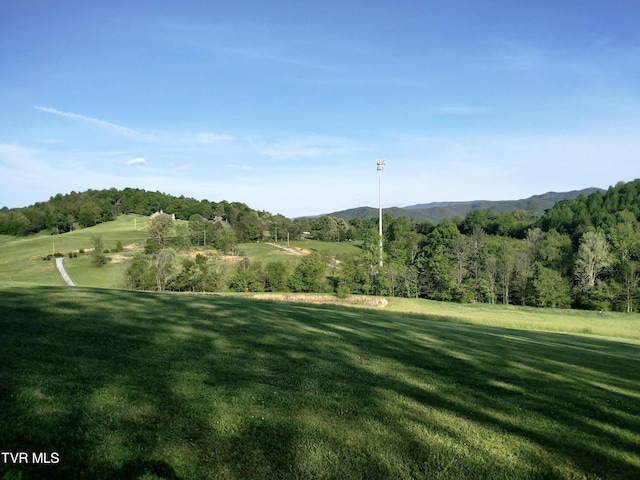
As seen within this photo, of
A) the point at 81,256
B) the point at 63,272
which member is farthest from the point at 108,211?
the point at 63,272

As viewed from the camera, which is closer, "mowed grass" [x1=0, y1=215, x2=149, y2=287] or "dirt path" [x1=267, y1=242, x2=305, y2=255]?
"mowed grass" [x1=0, y1=215, x2=149, y2=287]

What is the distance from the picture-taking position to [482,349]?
15.6m

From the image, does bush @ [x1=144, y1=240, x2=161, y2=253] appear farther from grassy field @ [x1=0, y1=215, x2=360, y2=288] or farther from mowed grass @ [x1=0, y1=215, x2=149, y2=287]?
mowed grass @ [x1=0, y1=215, x2=149, y2=287]

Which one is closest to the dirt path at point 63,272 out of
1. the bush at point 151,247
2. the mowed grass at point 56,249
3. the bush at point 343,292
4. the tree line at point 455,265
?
the mowed grass at point 56,249

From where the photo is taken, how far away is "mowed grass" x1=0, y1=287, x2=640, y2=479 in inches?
219

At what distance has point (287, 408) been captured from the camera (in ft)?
24.3

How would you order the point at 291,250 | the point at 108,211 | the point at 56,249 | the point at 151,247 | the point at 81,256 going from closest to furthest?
the point at 81,256, the point at 151,247, the point at 56,249, the point at 291,250, the point at 108,211

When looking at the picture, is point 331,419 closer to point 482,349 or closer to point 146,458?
point 146,458

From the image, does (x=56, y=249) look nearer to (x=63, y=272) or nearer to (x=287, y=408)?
(x=63, y=272)

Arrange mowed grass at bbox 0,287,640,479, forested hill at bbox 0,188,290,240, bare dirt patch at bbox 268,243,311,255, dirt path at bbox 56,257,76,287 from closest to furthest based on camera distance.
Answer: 1. mowed grass at bbox 0,287,640,479
2. dirt path at bbox 56,257,76,287
3. bare dirt patch at bbox 268,243,311,255
4. forested hill at bbox 0,188,290,240

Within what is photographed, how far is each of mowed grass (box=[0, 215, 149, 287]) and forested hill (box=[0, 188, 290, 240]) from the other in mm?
4347

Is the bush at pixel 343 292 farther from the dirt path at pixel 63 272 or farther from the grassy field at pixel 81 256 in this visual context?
the dirt path at pixel 63 272

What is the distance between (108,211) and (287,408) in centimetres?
16016

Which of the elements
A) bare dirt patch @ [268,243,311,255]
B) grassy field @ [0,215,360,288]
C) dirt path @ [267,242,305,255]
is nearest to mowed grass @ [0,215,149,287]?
grassy field @ [0,215,360,288]
